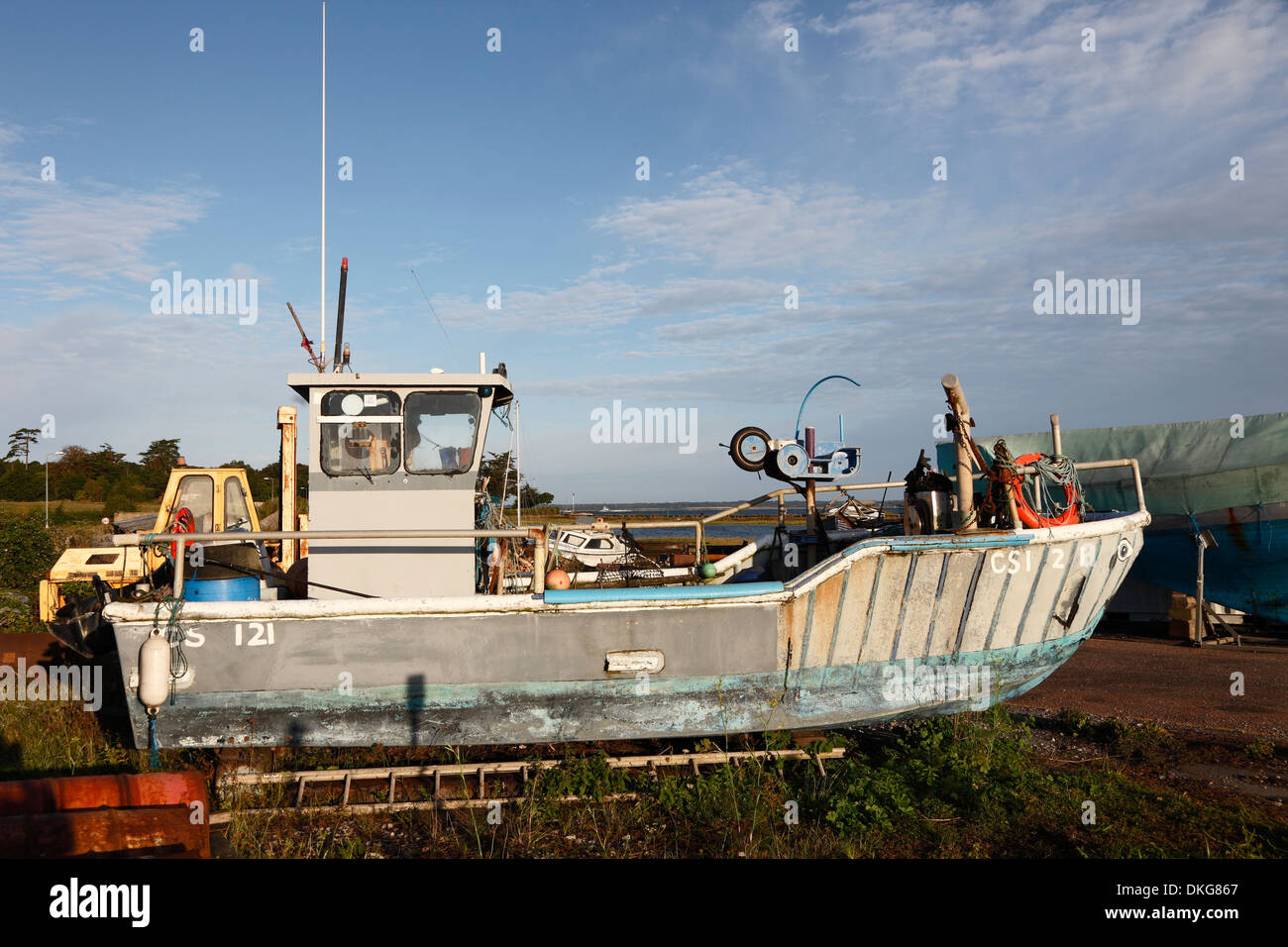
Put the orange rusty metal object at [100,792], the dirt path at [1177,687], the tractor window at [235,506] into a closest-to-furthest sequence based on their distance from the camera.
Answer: the orange rusty metal object at [100,792] < the dirt path at [1177,687] < the tractor window at [235,506]

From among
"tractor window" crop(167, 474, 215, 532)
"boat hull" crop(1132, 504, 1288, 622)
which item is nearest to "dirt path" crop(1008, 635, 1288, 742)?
"boat hull" crop(1132, 504, 1288, 622)

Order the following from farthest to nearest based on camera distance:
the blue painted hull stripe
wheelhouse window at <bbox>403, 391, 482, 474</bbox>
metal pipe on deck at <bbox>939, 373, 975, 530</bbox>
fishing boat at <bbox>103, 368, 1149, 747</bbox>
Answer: wheelhouse window at <bbox>403, 391, 482, 474</bbox>, metal pipe on deck at <bbox>939, 373, 975, 530</bbox>, the blue painted hull stripe, fishing boat at <bbox>103, 368, 1149, 747</bbox>

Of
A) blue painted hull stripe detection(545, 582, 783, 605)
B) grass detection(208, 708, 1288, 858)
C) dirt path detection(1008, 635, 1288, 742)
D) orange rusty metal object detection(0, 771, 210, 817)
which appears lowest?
dirt path detection(1008, 635, 1288, 742)

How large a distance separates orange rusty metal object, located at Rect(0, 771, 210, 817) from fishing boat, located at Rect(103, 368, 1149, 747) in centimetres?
130

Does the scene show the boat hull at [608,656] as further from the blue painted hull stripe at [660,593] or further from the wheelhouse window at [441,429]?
the wheelhouse window at [441,429]

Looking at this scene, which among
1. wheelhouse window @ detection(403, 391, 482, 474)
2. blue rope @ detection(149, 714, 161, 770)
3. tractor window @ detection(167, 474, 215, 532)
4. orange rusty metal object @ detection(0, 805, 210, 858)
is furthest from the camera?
tractor window @ detection(167, 474, 215, 532)

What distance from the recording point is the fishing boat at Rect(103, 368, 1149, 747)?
6082mm

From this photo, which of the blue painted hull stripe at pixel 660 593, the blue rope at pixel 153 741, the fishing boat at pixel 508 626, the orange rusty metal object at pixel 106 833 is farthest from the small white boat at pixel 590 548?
the orange rusty metal object at pixel 106 833

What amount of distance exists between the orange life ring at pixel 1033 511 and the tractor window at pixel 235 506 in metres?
8.89

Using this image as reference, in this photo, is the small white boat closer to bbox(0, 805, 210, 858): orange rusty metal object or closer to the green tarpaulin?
the green tarpaulin

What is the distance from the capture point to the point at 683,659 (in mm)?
6387

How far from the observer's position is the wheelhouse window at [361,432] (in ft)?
23.3

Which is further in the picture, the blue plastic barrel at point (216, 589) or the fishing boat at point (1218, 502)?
the fishing boat at point (1218, 502)

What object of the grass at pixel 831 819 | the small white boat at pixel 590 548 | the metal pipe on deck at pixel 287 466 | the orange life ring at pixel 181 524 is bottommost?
the grass at pixel 831 819
